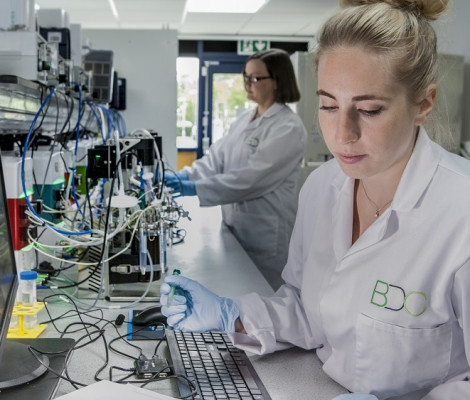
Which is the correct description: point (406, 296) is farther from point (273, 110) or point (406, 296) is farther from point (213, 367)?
point (273, 110)

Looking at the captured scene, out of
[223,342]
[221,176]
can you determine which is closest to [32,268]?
[223,342]

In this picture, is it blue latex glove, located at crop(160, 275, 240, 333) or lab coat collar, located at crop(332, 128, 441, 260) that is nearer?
lab coat collar, located at crop(332, 128, 441, 260)

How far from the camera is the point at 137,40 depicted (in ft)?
16.4

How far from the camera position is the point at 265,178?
322 cm

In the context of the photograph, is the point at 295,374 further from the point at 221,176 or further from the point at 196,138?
the point at 196,138

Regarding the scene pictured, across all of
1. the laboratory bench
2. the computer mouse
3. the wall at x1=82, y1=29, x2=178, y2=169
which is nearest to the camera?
the laboratory bench

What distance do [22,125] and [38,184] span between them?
1.18 feet

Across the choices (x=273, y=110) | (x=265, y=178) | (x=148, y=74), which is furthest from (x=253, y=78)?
(x=148, y=74)

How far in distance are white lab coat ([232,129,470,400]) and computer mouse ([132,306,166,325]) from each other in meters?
0.25

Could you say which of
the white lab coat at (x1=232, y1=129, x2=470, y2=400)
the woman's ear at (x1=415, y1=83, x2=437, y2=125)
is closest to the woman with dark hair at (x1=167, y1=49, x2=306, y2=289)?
the white lab coat at (x1=232, y1=129, x2=470, y2=400)

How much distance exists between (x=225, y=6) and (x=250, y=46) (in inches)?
89.4

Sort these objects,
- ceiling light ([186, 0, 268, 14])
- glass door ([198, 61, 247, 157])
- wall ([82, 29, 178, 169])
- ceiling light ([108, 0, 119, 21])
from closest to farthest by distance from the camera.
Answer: wall ([82, 29, 178, 169])
ceiling light ([108, 0, 119, 21])
ceiling light ([186, 0, 268, 14])
glass door ([198, 61, 247, 157])

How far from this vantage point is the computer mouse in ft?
4.93

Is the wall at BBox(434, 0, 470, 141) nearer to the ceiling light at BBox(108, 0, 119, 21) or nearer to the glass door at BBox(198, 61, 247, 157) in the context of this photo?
the ceiling light at BBox(108, 0, 119, 21)
